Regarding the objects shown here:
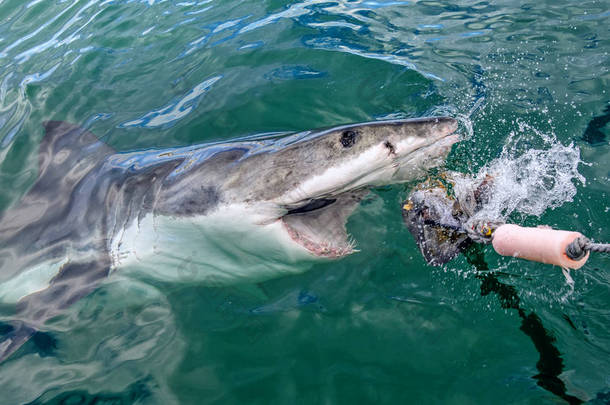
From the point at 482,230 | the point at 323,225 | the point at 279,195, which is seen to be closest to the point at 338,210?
the point at 323,225

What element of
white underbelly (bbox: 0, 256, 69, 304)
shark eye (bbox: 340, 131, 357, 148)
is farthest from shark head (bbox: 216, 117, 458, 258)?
white underbelly (bbox: 0, 256, 69, 304)

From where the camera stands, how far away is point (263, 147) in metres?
3.05

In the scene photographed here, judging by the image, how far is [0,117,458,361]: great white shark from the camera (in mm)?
2732

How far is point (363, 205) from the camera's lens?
10.7 ft

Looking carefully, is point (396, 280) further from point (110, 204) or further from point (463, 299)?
point (110, 204)

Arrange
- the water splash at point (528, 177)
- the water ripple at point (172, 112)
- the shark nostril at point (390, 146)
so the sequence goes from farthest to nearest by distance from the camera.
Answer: the water ripple at point (172, 112), the water splash at point (528, 177), the shark nostril at point (390, 146)

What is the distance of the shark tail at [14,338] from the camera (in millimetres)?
2906

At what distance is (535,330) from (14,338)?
2.96m

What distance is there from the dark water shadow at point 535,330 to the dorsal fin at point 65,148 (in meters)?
2.95

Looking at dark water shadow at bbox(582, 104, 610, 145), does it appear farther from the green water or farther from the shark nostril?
the shark nostril

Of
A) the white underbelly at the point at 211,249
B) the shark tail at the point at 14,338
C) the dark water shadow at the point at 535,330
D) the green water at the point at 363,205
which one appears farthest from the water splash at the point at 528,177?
the shark tail at the point at 14,338

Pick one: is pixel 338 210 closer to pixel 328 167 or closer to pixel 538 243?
pixel 328 167

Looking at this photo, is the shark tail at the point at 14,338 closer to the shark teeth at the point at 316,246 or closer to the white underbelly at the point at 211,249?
the white underbelly at the point at 211,249

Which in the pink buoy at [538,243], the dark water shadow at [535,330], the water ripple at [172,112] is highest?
the pink buoy at [538,243]
